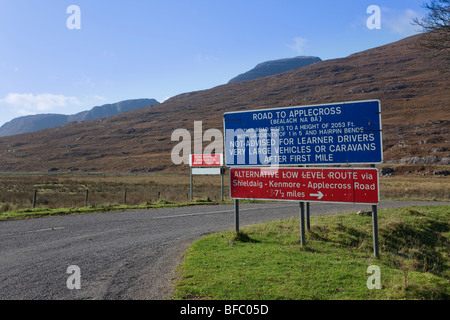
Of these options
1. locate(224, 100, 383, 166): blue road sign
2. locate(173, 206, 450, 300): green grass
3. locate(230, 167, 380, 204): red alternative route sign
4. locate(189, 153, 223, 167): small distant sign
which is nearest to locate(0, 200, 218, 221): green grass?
locate(189, 153, 223, 167): small distant sign

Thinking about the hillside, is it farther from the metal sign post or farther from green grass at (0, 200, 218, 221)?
the metal sign post

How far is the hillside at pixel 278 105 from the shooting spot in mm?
79875

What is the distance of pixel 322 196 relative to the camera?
7.59m

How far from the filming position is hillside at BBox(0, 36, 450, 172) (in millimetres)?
79875

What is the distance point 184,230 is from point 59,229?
13.2 ft

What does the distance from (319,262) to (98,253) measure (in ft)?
15.6

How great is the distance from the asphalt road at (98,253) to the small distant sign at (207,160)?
8670 mm

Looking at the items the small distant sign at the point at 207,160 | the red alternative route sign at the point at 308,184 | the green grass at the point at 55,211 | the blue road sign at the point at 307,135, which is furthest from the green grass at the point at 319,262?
the small distant sign at the point at 207,160

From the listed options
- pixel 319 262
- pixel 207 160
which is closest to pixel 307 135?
pixel 319 262

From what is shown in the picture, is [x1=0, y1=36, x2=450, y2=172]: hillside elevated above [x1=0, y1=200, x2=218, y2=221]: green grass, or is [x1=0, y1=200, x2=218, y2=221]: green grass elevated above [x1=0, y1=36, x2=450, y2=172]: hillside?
[x1=0, y1=36, x2=450, y2=172]: hillside

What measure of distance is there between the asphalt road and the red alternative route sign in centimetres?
214

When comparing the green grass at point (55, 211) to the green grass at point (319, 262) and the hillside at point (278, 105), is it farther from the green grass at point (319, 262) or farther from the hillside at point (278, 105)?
the hillside at point (278, 105)
